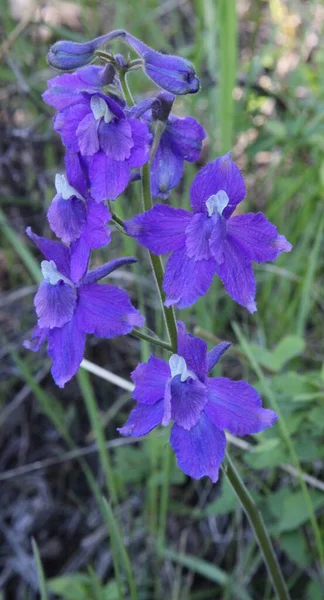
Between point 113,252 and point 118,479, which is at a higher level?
point 113,252

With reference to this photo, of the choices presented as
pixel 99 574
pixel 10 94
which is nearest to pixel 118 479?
pixel 99 574

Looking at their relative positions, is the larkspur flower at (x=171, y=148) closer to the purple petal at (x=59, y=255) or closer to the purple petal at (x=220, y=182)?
the purple petal at (x=220, y=182)

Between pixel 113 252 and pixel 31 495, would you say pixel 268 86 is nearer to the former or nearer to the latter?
pixel 113 252

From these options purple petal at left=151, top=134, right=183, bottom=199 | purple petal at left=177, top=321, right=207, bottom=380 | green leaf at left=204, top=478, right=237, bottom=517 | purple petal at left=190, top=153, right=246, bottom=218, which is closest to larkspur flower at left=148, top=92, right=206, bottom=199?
purple petal at left=151, top=134, right=183, bottom=199

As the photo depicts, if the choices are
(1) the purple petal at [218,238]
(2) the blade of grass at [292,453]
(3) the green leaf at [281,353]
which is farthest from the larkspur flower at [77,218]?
(3) the green leaf at [281,353]

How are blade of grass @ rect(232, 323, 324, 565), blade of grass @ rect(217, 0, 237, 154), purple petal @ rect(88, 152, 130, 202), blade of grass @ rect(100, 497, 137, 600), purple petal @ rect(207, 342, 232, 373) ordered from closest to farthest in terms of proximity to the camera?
purple petal @ rect(88, 152, 130, 202), purple petal @ rect(207, 342, 232, 373), blade of grass @ rect(100, 497, 137, 600), blade of grass @ rect(232, 323, 324, 565), blade of grass @ rect(217, 0, 237, 154)

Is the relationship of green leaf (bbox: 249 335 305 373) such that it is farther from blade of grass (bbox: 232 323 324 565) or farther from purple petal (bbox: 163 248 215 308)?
purple petal (bbox: 163 248 215 308)
